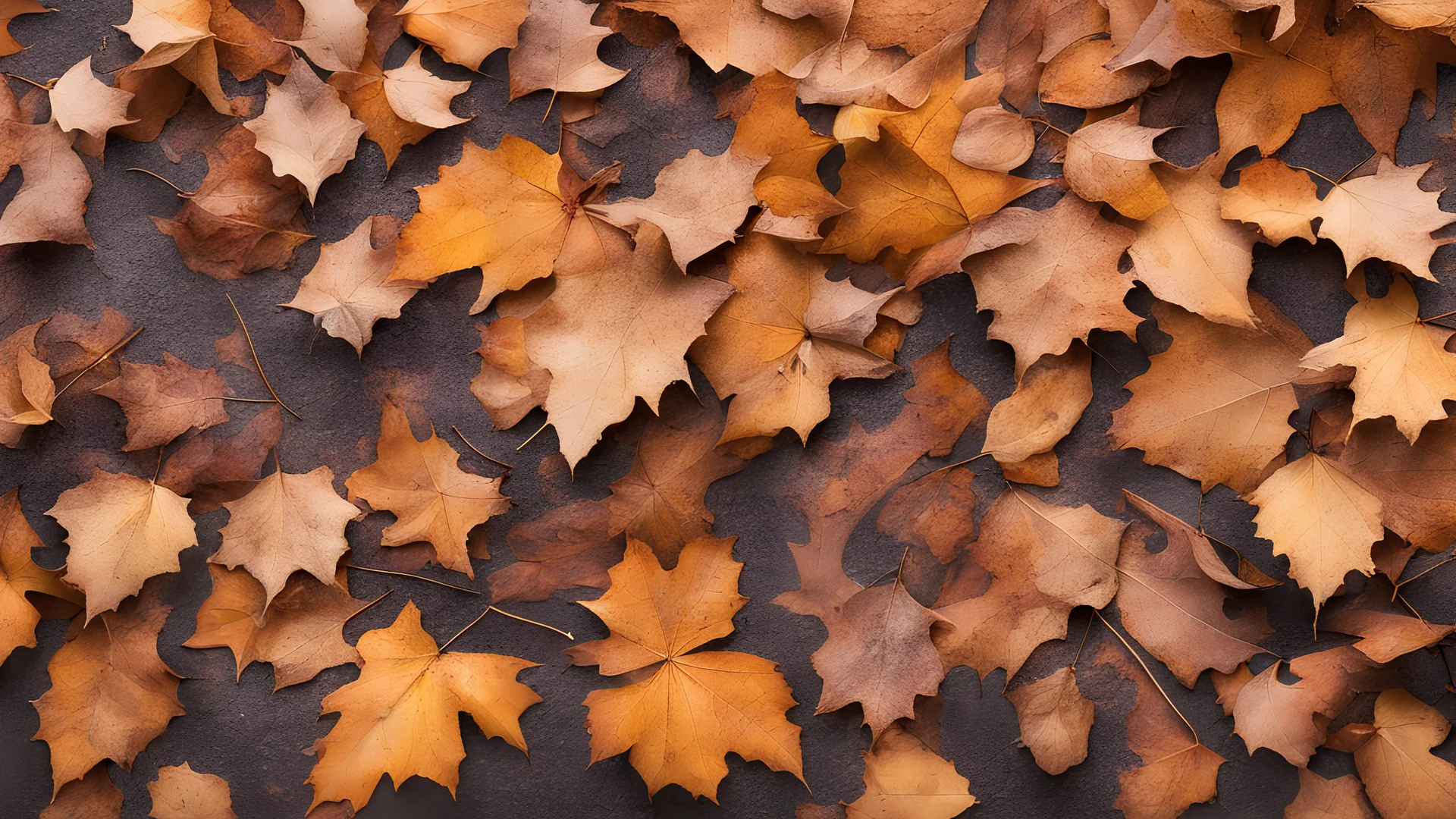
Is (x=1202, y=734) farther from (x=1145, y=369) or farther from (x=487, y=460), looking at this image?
(x=487, y=460)

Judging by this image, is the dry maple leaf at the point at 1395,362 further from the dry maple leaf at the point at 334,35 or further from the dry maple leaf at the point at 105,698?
the dry maple leaf at the point at 105,698

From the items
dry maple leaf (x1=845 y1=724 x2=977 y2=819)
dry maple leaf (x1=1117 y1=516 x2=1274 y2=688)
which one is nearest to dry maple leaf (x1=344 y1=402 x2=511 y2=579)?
dry maple leaf (x1=845 y1=724 x2=977 y2=819)

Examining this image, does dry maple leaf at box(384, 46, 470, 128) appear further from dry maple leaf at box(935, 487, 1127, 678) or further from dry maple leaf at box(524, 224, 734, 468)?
dry maple leaf at box(935, 487, 1127, 678)

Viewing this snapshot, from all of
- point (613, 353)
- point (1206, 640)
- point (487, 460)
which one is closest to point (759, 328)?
point (613, 353)

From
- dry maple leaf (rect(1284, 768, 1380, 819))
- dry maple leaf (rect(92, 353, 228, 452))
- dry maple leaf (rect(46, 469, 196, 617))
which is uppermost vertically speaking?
dry maple leaf (rect(92, 353, 228, 452))

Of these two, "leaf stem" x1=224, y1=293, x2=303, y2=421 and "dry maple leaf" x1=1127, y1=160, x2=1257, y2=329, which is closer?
"dry maple leaf" x1=1127, y1=160, x2=1257, y2=329

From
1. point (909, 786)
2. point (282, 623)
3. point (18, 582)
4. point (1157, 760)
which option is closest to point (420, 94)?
point (282, 623)
